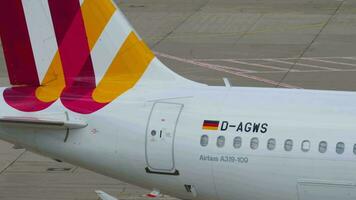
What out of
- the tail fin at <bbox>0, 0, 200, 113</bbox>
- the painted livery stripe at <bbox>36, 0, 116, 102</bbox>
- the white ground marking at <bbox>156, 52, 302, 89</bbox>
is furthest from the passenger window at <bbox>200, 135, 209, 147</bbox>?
the white ground marking at <bbox>156, 52, 302, 89</bbox>

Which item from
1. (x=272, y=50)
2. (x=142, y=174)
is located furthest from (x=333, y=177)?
(x=272, y=50)

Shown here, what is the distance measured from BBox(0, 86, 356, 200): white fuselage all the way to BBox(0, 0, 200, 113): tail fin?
47 cm

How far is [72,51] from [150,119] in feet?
7.28

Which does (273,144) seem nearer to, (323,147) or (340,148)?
(323,147)

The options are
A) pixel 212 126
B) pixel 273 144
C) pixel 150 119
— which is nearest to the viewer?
pixel 273 144

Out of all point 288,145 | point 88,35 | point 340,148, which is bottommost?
point 340,148

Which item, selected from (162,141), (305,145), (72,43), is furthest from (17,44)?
(305,145)

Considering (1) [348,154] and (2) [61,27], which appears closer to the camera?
(1) [348,154]

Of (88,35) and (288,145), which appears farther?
(88,35)

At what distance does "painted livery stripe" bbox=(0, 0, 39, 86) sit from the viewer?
19.1m

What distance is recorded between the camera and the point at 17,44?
19.2m

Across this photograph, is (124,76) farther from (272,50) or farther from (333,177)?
(272,50)

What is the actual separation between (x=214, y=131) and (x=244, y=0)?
104ft

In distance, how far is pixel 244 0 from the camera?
160 feet
